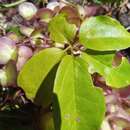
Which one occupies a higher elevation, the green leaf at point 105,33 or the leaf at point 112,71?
the green leaf at point 105,33

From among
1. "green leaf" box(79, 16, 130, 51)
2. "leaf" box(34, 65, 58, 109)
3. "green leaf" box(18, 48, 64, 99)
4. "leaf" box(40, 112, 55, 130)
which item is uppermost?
"green leaf" box(79, 16, 130, 51)

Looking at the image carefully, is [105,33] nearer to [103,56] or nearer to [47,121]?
[103,56]

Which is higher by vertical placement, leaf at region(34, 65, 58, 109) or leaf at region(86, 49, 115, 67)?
leaf at region(86, 49, 115, 67)

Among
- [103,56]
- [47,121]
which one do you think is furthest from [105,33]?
[47,121]

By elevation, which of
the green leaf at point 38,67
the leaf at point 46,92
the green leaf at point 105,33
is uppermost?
the green leaf at point 105,33

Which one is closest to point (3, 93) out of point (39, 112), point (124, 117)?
point (39, 112)
